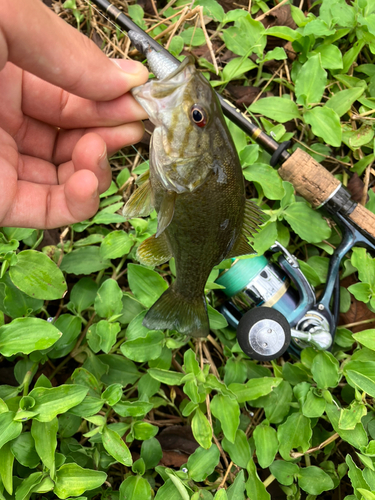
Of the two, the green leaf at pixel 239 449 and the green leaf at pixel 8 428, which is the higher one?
the green leaf at pixel 8 428

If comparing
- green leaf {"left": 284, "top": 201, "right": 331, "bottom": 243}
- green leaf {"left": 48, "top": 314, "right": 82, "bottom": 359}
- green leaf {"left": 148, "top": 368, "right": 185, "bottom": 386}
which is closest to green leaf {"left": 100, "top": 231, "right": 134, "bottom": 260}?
green leaf {"left": 48, "top": 314, "right": 82, "bottom": 359}

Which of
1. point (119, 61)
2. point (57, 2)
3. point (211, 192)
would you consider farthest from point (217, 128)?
point (57, 2)

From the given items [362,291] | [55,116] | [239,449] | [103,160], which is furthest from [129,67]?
[239,449]

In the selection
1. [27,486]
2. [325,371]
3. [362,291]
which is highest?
[362,291]

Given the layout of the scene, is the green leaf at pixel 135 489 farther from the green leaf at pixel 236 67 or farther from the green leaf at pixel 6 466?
the green leaf at pixel 236 67

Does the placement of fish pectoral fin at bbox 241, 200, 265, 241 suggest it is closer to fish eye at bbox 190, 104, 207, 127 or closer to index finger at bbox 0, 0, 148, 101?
fish eye at bbox 190, 104, 207, 127

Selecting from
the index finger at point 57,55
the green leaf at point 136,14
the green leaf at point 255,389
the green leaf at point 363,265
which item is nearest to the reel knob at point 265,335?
the green leaf at point 255,389

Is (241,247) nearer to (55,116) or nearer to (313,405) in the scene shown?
(313,405)
